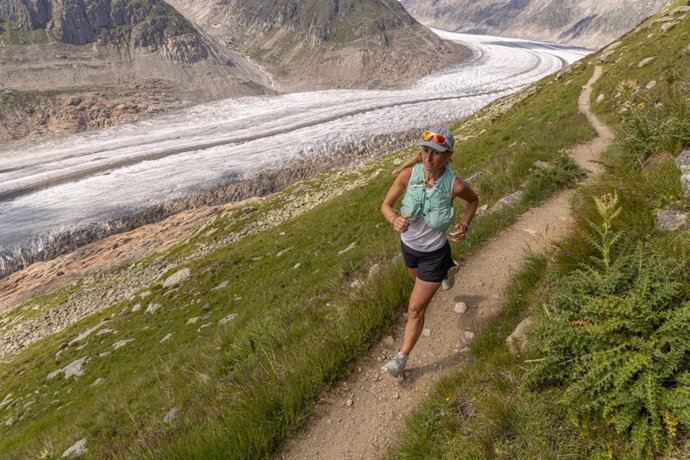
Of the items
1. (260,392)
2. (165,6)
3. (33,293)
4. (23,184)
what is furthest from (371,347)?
(165,6)

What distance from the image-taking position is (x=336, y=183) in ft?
130

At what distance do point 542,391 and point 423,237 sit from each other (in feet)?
6.99

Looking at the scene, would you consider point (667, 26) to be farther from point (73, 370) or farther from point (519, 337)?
point (73, 370)

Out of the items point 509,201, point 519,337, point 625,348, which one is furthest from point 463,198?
point 509,201

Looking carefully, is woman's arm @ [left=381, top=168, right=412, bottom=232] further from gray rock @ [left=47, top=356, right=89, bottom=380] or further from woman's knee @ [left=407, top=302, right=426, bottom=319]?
gray rock @ [left=47, top=356, right=89, bottom=380]

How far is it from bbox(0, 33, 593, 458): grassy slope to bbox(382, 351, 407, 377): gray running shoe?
0.72m

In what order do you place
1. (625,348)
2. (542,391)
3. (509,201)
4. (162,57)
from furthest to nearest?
(162,57)
(509,201)
(542,391)
(625,348)

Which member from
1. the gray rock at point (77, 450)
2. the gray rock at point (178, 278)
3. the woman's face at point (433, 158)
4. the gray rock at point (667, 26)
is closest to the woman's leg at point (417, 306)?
the woman's face at point (433, 158)

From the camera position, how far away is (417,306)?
16.6ft

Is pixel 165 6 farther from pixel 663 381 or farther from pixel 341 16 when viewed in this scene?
pixel 663 381

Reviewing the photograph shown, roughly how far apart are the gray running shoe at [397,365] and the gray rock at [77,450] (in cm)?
713

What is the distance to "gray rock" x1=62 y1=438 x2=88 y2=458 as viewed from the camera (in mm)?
8148

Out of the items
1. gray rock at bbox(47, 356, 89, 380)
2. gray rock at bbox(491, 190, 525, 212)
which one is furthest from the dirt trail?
gray rock at bbox(47, 356, 89, 380)

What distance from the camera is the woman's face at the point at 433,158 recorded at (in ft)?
15.2
